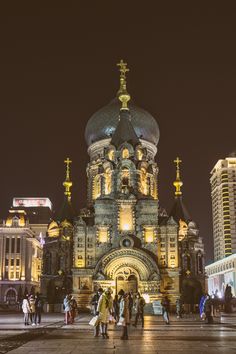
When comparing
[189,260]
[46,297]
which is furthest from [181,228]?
[46,297]

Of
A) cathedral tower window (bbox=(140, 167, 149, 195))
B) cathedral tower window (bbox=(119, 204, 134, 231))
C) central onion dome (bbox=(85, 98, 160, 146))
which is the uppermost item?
central onion dome (bbox=(85, 98, 160, 146))

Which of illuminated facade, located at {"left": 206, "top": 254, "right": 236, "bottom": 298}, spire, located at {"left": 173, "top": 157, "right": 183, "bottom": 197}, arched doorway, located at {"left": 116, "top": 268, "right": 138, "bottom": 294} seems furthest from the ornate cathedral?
illuminated facade, located at {"left": 206, "top": 254, "right": 236, "bottom": 298}

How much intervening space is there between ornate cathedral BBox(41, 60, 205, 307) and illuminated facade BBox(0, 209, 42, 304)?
39091 mm

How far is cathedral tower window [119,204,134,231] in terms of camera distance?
58.2 metres

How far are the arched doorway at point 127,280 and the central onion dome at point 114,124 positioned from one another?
65.5 feet

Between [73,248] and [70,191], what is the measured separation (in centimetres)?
1468

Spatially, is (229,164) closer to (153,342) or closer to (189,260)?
(189,260)

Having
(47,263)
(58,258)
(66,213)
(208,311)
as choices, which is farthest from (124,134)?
(208,311)

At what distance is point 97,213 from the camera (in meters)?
58.8

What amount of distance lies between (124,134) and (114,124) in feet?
24.9

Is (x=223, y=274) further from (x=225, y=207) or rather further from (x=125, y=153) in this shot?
(x=125, y=153)

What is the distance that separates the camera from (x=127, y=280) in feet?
189

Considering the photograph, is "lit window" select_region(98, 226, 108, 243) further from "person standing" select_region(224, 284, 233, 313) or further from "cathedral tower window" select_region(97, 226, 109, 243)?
"person standing" select_region(224, 284, 233, 313)

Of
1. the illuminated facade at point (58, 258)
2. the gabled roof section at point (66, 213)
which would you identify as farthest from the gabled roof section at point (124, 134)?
the illuminated facade at point (58, 258)
